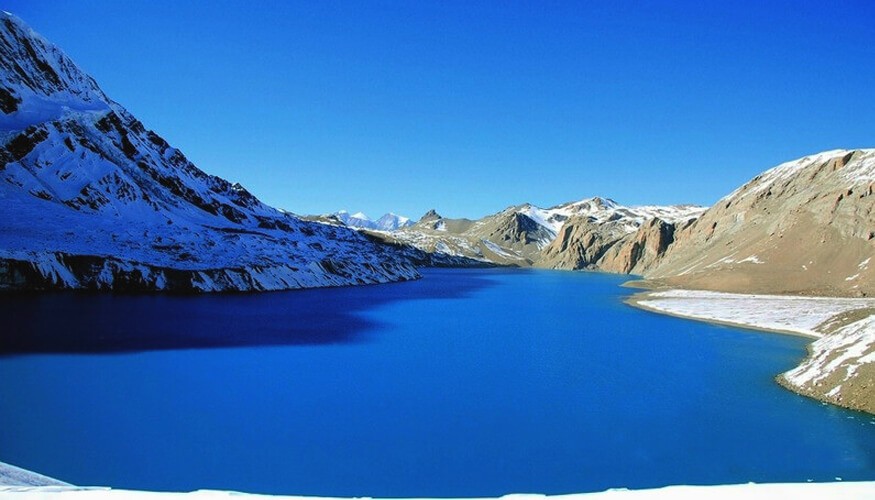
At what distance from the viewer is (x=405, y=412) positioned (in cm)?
2598

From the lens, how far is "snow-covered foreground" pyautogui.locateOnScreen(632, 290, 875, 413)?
89.7 ft

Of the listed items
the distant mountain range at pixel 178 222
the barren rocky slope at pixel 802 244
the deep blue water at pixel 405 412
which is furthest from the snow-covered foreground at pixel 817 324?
the distant mountain range at pixel 178 222

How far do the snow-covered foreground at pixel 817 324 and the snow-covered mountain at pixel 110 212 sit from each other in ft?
229

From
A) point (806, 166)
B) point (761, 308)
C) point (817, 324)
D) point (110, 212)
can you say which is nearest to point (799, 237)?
point (761, 308)

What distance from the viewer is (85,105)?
140125 mm

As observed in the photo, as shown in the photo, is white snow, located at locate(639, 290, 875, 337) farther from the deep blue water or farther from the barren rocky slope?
the deep blue water

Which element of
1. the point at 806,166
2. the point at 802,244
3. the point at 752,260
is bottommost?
the point at 752,260

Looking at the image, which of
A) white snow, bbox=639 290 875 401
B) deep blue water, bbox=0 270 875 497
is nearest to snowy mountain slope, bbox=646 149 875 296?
white snow, bbox=639 290 875 401

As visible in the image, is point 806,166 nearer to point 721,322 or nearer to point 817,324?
point 721,322

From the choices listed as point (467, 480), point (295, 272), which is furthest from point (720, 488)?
point (295, 272)

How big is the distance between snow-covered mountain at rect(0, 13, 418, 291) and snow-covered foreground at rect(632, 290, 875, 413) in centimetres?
6991

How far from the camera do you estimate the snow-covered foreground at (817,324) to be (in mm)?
27344

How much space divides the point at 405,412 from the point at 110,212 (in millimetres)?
99713

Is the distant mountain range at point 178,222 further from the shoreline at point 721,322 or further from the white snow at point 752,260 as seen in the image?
the shoreline at point 721,322
